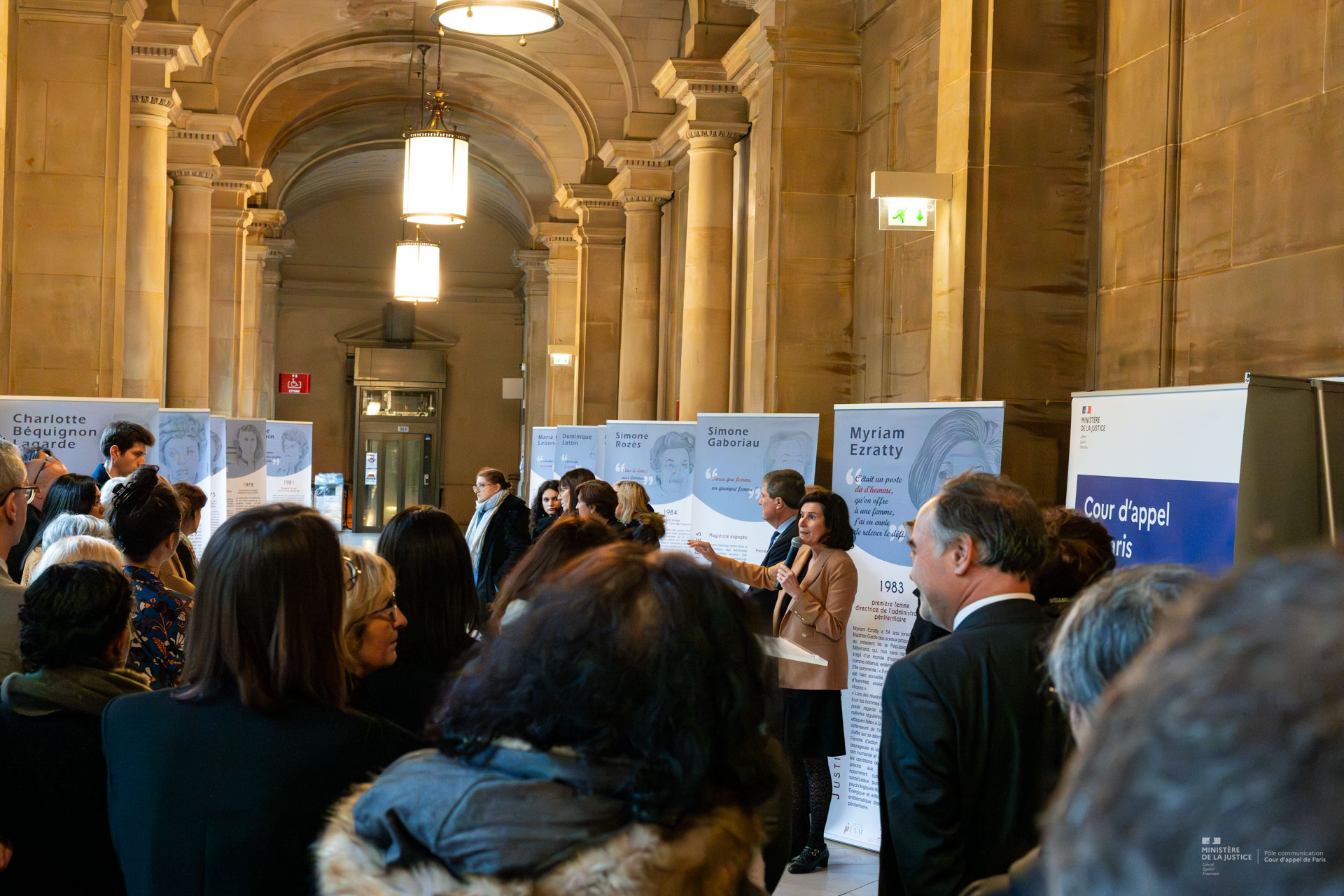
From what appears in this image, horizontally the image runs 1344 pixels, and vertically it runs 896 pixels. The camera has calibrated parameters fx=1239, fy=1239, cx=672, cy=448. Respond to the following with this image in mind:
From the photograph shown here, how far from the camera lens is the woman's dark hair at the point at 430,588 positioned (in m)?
3.02

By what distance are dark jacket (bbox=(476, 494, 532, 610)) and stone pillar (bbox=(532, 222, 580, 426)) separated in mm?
12074

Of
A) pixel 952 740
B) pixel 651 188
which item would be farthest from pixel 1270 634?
pixel 651 188

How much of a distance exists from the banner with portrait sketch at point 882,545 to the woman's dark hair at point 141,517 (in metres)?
3.03

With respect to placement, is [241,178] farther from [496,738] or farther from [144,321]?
[496,738]

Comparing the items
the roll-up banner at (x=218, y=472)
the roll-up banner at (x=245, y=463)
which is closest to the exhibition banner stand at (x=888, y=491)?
the roll-up banner at (x=218, y=472)

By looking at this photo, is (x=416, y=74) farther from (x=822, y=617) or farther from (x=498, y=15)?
(x=822, y=617)

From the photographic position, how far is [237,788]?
183 centimetres

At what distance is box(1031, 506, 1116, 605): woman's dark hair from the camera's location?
305cm

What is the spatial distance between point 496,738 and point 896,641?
4.50 m

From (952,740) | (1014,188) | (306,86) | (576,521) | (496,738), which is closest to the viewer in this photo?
(496,738)

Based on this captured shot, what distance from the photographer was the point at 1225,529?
13.1ft

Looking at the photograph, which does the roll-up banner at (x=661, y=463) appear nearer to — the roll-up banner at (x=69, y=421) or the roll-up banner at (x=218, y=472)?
the roll-up banner at (x=218, y=472)

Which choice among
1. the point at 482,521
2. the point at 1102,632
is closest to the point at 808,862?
the point at 482,521

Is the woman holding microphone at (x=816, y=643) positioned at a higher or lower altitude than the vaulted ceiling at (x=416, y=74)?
lower
